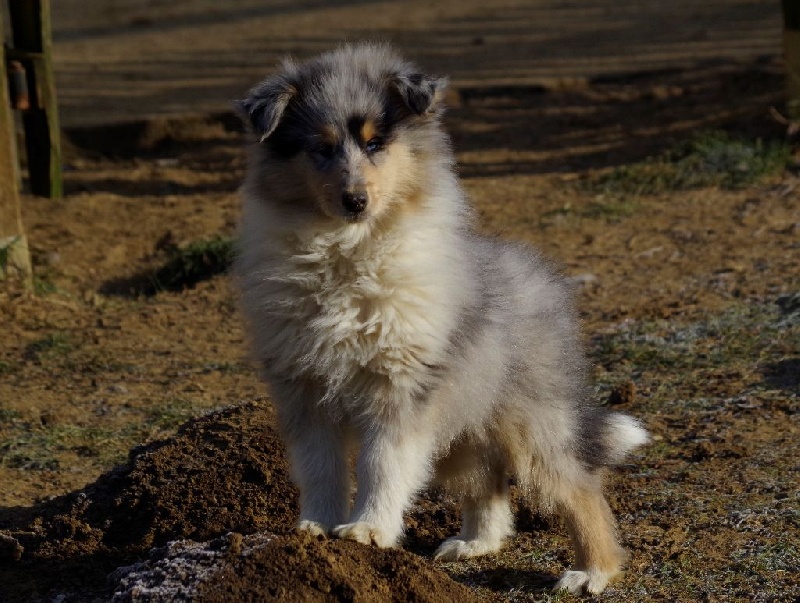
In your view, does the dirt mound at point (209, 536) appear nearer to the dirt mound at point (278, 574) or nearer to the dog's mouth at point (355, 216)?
the dirt mound at point (278, 574)

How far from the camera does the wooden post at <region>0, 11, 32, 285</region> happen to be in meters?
8.19

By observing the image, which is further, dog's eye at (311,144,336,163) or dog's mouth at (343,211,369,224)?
dog's eye at (311,144,336,163)

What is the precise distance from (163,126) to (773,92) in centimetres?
571

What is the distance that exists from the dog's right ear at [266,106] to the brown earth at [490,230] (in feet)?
4.50

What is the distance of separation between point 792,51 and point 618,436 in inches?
237

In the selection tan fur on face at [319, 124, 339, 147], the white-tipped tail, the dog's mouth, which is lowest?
the white-tipped tail

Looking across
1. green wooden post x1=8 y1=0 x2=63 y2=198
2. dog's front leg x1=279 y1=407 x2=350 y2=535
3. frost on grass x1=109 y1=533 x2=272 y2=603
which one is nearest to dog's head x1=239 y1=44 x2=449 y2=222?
dog's front leg x1=279 y1=407 x2=350 y2=535

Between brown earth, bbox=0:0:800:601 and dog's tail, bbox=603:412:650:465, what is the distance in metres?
0.35

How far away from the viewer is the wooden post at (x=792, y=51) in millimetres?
10016

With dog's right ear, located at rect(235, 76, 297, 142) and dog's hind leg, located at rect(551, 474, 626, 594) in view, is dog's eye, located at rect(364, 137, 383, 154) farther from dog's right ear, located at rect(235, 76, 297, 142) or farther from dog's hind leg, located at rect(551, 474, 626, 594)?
dog's hind leg, located at rect(551, 474, 626, 594)

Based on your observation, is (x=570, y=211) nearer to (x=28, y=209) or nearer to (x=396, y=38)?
(x=28, y=209)

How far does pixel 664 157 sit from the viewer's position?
10594 millimetres

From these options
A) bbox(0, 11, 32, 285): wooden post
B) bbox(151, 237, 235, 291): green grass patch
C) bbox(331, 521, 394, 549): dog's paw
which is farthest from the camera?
bbox(151, 237, 235, 291): green grass patch

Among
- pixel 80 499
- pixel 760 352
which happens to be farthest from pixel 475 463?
pixel 760 352
